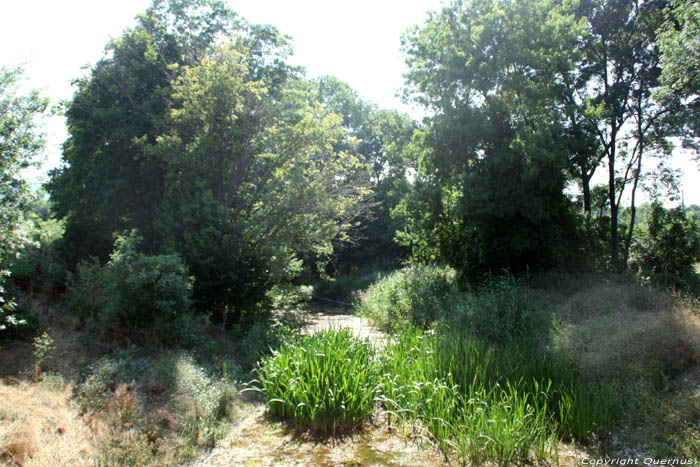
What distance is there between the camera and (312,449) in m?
4.63

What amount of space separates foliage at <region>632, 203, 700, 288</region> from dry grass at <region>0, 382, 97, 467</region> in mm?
19062

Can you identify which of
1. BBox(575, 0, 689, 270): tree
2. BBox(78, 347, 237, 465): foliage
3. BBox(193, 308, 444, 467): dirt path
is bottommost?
BBox(193, 308, 444, 467): dirt path

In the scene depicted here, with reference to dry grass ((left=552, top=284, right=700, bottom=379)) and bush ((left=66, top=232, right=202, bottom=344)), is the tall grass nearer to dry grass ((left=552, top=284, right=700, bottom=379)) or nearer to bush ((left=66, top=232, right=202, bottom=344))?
dry grass ((left=552, top=284, right=700, bottom=379))

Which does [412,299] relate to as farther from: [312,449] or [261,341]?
[312,449]

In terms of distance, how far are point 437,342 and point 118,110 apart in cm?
1073

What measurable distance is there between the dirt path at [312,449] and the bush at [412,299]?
467cm

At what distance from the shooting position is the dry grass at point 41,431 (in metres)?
3.85

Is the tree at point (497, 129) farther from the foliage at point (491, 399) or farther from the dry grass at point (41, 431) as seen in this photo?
the dry grass at point (41, 431)

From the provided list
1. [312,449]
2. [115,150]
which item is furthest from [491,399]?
[115,150]

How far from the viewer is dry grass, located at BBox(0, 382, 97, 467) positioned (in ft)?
12.6

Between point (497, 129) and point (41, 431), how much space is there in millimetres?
13402

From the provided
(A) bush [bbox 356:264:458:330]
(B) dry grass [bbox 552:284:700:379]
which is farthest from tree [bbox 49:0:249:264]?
(B) dry grass [bbox 552:284:700:379]

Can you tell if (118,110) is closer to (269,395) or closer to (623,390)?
(269,395)

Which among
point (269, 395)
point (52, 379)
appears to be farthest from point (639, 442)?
point (52, 379)
